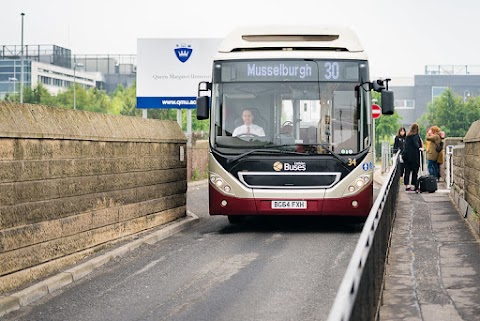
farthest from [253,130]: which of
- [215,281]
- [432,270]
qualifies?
[432,270]

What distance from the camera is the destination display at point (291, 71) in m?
15.1

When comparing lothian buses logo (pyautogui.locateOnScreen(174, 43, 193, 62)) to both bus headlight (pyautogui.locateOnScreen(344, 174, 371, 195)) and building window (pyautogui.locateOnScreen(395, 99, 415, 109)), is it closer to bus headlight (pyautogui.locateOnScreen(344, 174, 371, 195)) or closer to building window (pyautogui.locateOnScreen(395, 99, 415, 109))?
bus headlight (pyautogui.locateOnScreen(344, 174, 371, 195))

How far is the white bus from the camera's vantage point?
14.9 metres

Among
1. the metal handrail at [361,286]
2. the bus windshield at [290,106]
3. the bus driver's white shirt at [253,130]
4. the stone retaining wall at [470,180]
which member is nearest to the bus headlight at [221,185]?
the bus windshield at [290,106]

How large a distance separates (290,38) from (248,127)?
1.69m

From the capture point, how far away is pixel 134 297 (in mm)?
9086

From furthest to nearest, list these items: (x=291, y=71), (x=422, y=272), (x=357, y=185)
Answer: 1. (x=291, y=71)
2. (x=357, y=185)
3. (x=422, y=272)

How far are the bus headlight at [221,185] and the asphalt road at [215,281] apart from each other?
0.68 meters

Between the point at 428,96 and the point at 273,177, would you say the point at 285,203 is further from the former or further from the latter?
the point at 428,96

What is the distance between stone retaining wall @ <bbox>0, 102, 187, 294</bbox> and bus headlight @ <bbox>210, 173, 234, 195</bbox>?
3.18 feet

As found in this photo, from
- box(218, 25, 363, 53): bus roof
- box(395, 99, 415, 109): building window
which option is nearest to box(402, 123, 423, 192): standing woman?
box(218, 25, 363, 53): bus roof

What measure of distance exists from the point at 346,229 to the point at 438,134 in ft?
33.1

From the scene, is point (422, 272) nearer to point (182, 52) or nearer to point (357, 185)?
point (357, 185)

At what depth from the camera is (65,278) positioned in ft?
32.7
